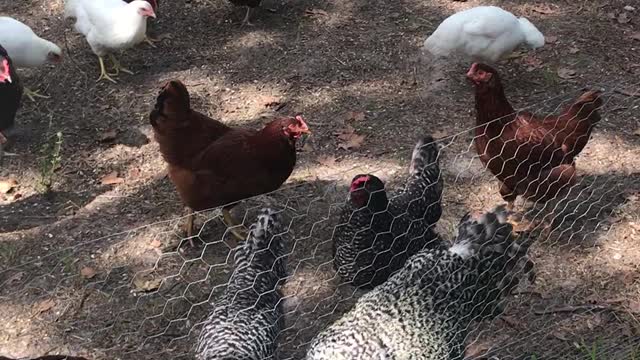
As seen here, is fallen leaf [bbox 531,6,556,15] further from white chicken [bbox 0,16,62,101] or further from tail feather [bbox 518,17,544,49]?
white chicken [bbox 0,16,62,101]

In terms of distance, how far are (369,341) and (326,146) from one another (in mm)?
1843

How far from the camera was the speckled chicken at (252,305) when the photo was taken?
2.44 metres

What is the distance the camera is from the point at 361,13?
204 inches

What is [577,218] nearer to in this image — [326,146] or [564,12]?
[326,146]

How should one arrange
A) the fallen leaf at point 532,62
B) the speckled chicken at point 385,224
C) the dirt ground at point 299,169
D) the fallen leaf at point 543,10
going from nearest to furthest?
the speckled chicken at point 385,224
the dirt ground at point 299,169
the fallen leaf at point 532,62
the fallen leaf at point 543,10

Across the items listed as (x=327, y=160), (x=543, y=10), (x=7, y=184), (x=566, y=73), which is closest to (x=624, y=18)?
(x=543, y=10)

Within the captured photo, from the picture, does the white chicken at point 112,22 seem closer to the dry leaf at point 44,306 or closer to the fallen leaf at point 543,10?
the dry leaf at point 44,306

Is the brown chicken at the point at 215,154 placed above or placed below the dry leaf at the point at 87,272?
above

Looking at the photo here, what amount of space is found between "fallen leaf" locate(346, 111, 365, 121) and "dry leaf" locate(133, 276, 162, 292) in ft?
5.28

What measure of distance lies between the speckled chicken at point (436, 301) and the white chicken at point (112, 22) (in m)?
2.60

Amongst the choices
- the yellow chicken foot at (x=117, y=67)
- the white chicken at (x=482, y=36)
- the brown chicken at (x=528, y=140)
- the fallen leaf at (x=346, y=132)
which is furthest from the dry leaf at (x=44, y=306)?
the white chicken at (x=482, y=36)

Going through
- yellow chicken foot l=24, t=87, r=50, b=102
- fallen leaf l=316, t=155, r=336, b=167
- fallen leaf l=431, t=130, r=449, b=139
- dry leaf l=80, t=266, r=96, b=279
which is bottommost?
yellow chicken foot l=24, t=87, r=50, b=102

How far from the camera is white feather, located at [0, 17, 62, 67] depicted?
13.7 ft

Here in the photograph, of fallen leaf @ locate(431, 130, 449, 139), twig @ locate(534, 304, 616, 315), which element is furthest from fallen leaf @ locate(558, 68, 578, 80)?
twig @ locate(534, 304, 616, 315)
